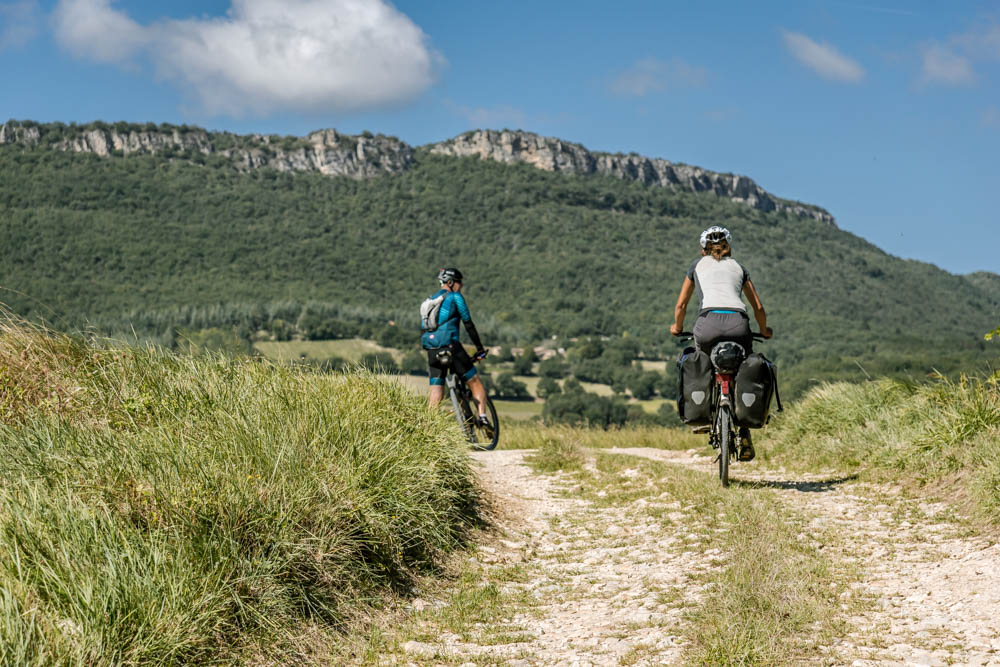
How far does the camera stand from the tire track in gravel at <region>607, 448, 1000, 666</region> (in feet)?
10.7

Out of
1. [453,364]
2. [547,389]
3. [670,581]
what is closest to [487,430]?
[453,364]

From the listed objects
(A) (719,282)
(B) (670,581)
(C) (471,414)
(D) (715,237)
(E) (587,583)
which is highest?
(D) (715,237)

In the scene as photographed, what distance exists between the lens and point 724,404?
7.08m

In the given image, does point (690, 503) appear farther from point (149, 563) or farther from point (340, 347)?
point (340, 347)

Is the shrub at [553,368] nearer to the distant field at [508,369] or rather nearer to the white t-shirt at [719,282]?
the distant field at [508,369]

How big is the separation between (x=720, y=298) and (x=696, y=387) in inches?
33.2

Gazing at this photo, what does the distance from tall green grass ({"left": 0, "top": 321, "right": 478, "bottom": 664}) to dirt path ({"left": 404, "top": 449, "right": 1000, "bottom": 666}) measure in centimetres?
66

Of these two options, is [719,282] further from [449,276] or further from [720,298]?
[449,276]

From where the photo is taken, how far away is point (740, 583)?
4047 mm

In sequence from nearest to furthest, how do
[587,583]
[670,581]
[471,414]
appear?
[670,581] < [587,583] < [471,414]

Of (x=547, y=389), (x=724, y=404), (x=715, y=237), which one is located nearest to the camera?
(x=724, y=404)

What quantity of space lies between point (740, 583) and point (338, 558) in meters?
2.11

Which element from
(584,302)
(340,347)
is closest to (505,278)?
(584,302)

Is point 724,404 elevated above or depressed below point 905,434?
above
